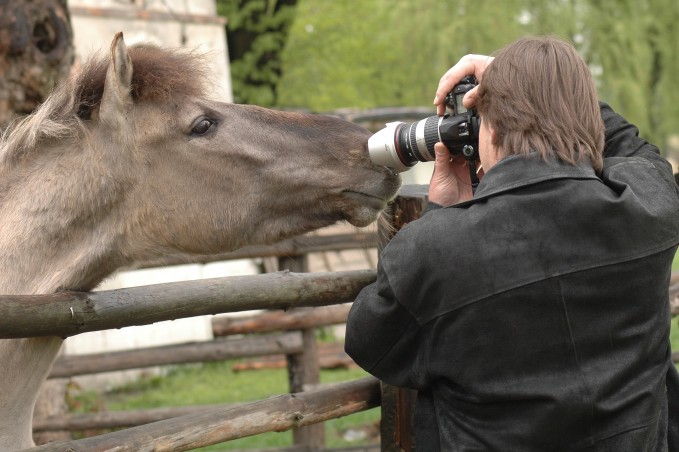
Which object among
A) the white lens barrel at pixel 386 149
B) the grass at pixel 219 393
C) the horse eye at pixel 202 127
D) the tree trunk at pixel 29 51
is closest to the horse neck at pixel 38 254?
the horse eye at pixel 202 127

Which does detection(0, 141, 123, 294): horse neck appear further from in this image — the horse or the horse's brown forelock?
the horse's brown forelock

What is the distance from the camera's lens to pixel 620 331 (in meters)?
1.93

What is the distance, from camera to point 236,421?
2605 millimetres

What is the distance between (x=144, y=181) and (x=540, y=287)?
1.36 meters

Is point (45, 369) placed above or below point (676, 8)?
above

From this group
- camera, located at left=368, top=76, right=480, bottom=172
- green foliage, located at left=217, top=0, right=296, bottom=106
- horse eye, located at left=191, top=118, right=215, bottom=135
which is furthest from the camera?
green foliage, located at left=217, top=0, right=296, bottom=106

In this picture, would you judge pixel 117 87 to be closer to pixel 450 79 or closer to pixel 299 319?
pixel 450 79

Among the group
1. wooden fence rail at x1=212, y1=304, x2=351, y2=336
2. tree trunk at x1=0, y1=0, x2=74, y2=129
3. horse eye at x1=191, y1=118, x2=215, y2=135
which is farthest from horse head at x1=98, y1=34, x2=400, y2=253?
A: wooden fence rail at x1=212, y1=304, x2=351, y2=336

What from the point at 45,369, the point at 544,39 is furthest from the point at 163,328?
the point at 544,39

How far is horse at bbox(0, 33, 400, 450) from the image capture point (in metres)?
2.42

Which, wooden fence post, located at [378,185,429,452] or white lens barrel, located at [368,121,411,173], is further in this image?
wooden fence post, located at [378,185,429,452]

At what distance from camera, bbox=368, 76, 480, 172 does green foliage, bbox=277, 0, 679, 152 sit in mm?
12636

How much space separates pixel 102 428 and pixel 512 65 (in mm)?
4599

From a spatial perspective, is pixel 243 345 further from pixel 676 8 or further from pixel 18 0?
pixel 676 8
